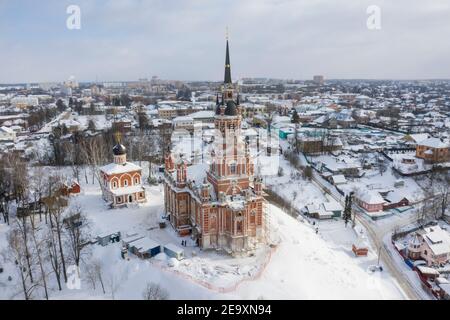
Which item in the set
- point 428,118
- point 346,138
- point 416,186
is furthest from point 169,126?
point 428,118

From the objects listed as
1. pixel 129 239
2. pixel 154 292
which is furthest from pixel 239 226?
pixel 129 239

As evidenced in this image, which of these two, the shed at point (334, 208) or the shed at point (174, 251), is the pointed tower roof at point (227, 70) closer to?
the shed at point (174, 251)

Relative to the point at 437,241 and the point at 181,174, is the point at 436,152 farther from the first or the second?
the point at 181,174

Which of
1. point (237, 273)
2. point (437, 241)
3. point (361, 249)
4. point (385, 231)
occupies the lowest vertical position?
point (385, 231)

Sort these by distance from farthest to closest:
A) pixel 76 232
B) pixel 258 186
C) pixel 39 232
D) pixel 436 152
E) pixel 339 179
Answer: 1. pixel 436 152
2. pixel 339 179
3. pixel 39 232
4. pixel 258 186
5. pixel 76 232

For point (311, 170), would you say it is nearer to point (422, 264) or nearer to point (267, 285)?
point (422, 264)

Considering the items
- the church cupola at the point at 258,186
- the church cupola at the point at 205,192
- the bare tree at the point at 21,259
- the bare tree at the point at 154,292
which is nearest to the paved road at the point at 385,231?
the church cupola at the point at 258,186
